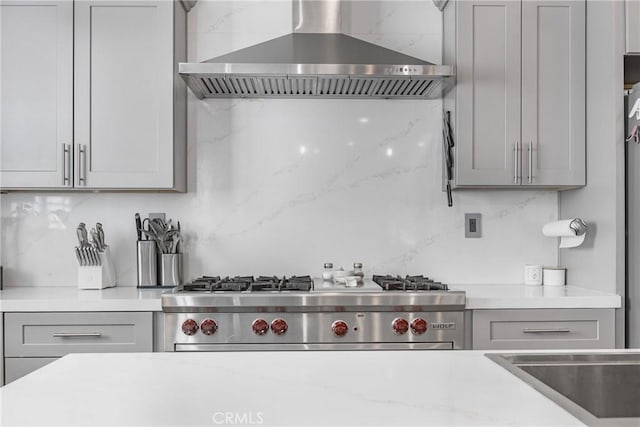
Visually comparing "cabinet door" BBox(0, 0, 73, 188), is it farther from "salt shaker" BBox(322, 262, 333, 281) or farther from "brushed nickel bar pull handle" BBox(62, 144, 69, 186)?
"salt shaker" BBox(322, 262, 333, 281)

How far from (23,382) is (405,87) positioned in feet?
7.04

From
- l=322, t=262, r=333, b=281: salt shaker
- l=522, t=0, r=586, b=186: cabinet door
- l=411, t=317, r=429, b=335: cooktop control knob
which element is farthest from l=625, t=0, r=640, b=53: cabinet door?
l=322, t=262, r=333, b=281: salt shaker

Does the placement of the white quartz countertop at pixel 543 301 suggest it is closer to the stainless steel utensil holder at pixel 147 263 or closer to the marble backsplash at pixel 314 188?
the marble backsplash at pixel 314 188

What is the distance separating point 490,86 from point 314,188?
1.04 meters

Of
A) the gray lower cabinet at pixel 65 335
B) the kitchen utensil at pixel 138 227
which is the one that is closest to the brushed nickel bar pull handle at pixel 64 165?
the kitchen utensil at pixel 138 227

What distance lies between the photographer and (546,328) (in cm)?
225

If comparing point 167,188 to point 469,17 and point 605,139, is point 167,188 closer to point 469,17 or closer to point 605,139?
point 469,17

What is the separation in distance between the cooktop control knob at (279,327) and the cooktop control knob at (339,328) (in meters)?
0.20

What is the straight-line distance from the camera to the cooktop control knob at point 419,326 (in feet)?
7.15

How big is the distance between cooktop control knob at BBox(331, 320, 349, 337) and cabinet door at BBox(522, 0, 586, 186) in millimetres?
1158

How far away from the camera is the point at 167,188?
253 centimetres

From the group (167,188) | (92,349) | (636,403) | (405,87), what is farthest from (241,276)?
(636,403)

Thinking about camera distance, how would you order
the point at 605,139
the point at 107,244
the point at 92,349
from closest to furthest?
1. the point at 92,349
2. the point at 605,139
3. the point at 107,244

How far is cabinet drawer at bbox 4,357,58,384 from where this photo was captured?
7.11 feet
